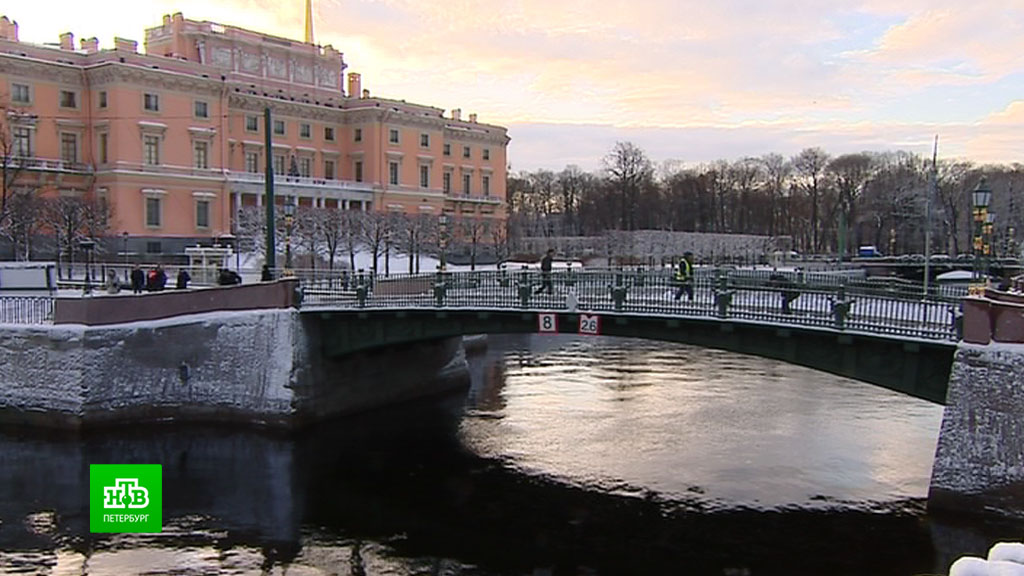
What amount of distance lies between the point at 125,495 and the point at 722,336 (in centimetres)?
1428

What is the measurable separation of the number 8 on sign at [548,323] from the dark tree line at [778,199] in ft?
215

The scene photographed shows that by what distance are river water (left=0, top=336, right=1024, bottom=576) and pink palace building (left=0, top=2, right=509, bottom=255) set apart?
3941 centimetres

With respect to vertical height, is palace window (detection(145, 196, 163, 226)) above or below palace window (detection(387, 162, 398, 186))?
below

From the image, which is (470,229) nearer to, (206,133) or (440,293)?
(206,133)

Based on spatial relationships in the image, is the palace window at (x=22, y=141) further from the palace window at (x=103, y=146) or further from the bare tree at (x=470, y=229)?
the bare tree at (x=470, y=229)

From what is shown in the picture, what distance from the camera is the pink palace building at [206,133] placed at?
62.1m

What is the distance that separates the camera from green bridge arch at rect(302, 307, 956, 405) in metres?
18.8

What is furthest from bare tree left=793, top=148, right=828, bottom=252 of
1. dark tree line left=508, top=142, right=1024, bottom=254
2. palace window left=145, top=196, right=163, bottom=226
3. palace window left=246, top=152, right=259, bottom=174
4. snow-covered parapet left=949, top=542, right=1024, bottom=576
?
snow-covered parapet left=949, top=542, right=1024, bottom=576

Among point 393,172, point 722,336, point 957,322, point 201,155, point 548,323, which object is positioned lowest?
point 722,336

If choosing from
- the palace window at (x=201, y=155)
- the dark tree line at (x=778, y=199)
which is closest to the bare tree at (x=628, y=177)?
the dark tree line at (x=778, y=199)

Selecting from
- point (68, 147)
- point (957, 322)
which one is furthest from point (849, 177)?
point (957, 322)

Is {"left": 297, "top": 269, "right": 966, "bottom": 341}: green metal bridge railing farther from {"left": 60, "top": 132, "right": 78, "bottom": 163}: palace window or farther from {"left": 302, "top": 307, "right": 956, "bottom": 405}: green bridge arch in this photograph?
{"left": 60, "top": 132, "right": 78, "bottom": 163}: palace window

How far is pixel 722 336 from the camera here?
2114cm

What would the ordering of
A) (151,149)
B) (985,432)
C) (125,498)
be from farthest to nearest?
(151,149)
(125,498)
(985,432)
